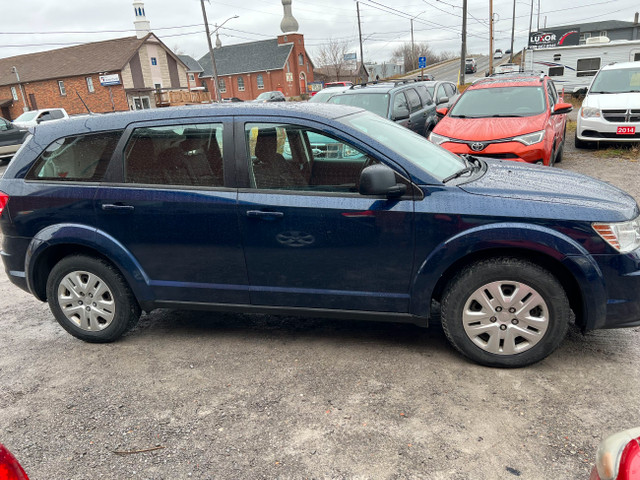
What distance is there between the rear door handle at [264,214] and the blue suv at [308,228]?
0.04 ft

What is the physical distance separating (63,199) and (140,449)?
2013mm

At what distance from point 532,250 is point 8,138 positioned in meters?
19.6

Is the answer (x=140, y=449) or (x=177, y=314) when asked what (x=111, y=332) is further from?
(x=140, y=449)

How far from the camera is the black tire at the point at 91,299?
A: 397 centimetres

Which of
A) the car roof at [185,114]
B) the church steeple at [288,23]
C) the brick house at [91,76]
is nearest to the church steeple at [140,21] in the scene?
the brick house at [91,76]

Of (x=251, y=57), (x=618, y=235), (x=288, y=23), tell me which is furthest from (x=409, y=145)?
(x=288, y=23)

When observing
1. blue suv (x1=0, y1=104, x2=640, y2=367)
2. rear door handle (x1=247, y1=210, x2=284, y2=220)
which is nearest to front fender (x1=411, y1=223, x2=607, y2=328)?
blue suv (x1=0, y1=104, x2=640, y2=367)

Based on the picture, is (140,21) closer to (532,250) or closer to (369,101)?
(369,101)

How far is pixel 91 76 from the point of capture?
4950cm

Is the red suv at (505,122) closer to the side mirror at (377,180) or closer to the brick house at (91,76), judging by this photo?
the side mirror at (377,180)

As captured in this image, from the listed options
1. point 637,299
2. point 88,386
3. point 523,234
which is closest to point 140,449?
point 88,386

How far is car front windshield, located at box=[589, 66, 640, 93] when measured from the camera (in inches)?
453

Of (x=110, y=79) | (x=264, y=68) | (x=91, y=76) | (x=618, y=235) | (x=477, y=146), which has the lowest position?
(x=477, y=146)

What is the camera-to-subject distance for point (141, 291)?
12.9 ft
